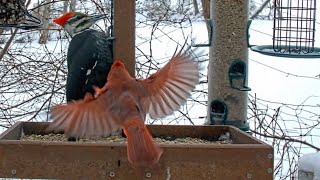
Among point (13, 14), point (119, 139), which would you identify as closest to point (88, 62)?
point (119, 139)

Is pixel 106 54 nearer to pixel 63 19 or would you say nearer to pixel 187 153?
pixel 63 19

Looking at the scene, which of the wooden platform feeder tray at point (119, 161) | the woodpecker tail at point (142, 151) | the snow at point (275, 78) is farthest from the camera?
the snow at point (275, 78)

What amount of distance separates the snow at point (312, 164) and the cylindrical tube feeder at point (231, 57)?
1260 mm

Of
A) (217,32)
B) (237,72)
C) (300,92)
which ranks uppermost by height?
(217,32)

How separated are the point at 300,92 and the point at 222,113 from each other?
6473 mm

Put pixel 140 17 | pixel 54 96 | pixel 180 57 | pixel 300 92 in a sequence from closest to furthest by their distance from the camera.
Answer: pixel 180 57
pixel 54 96
pixel 140 17
pixel 300 92

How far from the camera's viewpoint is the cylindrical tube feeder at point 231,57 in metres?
4.18

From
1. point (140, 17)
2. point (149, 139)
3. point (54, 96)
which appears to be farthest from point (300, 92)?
point (149, 139)

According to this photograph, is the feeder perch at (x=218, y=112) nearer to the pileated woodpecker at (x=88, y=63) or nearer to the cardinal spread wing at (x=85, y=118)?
the pileated woodpecker at (x=88, y=63)

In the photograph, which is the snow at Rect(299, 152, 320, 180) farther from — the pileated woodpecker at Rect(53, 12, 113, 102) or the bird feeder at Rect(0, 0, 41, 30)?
the bird feeder at Rect(0, 0, 41, 30)

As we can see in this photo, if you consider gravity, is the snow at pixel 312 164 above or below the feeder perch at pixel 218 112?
below

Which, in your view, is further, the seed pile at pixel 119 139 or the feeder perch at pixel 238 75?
the feeder perch at pixel 238 75

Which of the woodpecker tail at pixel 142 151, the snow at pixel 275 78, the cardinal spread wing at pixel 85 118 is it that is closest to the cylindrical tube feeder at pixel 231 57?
the cardinal spread wing at pixel 85 118

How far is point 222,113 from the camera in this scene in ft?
13.7
